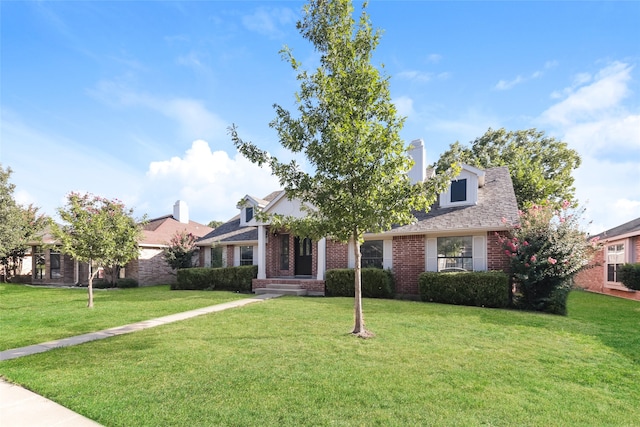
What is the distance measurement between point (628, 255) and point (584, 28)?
13616 millimetres

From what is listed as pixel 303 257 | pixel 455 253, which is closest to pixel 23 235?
pixel 303 257

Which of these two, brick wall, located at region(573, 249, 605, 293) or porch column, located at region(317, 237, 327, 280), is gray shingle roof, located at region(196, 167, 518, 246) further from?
brick wall, located at region(573, 249, 605, 293)

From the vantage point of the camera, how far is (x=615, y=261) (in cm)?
1822

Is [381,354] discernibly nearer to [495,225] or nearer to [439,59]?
[439,59]

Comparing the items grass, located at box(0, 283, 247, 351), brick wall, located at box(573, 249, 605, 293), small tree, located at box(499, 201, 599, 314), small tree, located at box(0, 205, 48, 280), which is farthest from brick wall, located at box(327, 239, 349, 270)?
small tree, located at box(0, 205, 48, 280)

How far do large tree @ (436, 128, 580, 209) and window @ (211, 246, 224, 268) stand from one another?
17.0 metres

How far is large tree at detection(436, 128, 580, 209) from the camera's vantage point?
21.6 m

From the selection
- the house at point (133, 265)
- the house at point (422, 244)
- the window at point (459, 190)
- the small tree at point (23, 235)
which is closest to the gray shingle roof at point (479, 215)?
the house at point (422, 244)

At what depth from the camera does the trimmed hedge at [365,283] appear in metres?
13.2

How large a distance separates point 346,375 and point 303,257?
12488 mm

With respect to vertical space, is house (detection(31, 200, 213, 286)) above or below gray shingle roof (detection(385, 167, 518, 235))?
below

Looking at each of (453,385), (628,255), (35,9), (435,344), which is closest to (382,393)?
(453,385)

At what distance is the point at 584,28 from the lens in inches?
336

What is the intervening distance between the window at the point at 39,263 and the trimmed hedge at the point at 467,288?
1051 inches
